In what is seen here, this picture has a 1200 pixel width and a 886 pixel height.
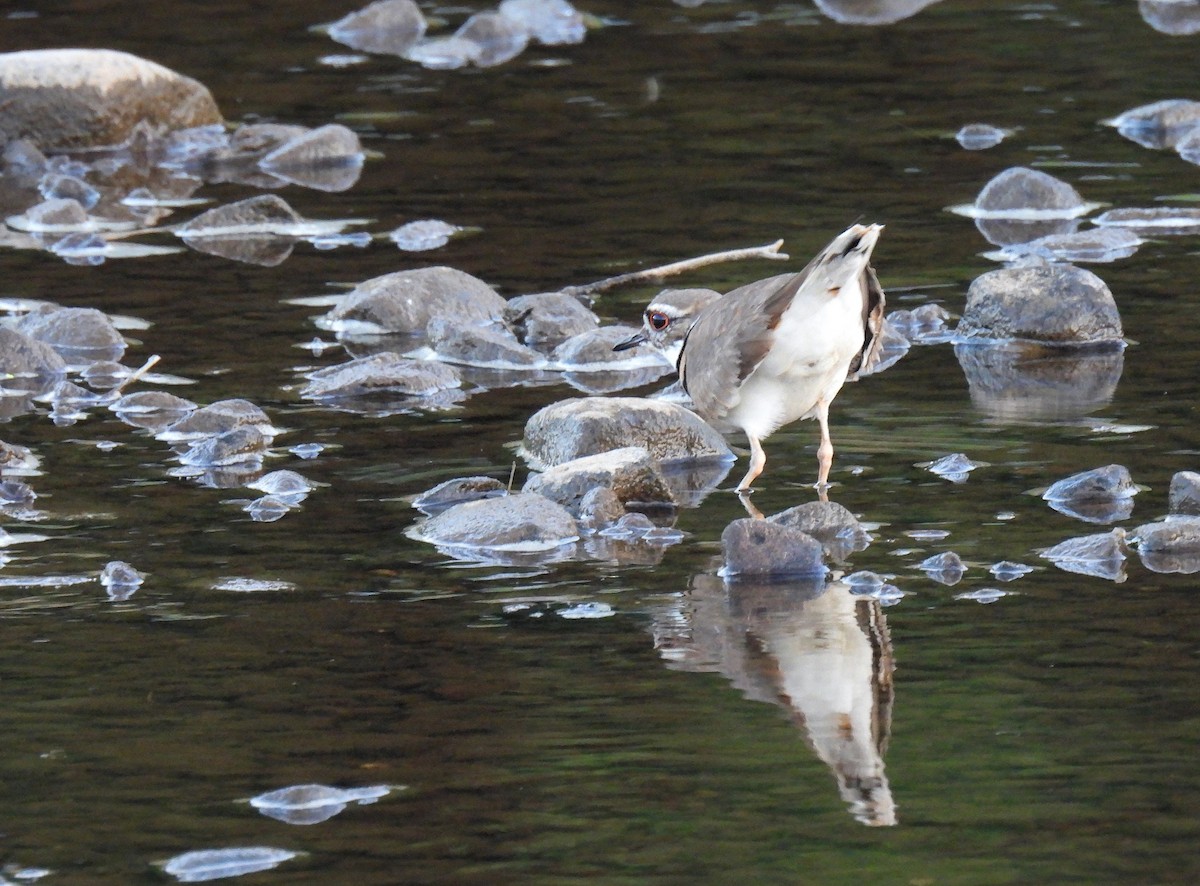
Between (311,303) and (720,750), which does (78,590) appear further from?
(311,303)

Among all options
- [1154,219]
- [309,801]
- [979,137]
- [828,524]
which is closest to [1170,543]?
[828,524]

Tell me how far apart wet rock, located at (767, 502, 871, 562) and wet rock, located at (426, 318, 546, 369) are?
299cm

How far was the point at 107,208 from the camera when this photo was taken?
43.7 feet

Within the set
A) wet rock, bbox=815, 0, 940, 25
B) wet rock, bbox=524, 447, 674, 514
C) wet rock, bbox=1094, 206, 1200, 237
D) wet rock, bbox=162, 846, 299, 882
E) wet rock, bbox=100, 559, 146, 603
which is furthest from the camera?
wet rock, bbox=815, 0, 940, 25

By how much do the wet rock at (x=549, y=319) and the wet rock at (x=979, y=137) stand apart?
4194 millimetres

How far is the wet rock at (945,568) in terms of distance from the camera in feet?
21.8

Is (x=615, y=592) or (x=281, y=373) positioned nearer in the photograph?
(x=615, y=592)

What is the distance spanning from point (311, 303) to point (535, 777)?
6.08m

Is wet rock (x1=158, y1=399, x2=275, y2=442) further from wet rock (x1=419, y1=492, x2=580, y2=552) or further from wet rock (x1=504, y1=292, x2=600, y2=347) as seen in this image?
wet rock (x1=504, y1=292, x2=600, y2=347)

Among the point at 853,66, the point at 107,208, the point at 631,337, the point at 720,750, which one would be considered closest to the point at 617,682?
the point at 720,750

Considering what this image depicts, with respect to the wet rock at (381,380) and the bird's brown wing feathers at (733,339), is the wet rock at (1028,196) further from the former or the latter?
the bird's brown wing feathers at (733,339)

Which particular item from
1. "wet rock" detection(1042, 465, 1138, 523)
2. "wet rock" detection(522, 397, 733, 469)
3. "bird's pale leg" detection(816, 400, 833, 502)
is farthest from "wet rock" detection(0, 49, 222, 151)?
"wet rock" detection(1042, 465, 1138, 523)

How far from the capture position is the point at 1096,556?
668cm

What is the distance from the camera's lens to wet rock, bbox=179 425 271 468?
8.37 m
